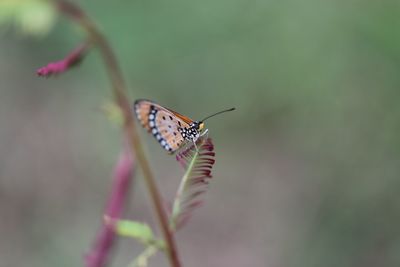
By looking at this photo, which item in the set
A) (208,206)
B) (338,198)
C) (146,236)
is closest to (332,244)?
(338,198)

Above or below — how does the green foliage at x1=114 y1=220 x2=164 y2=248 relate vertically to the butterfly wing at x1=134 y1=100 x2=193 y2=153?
below

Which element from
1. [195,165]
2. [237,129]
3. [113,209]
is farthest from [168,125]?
[237,129]

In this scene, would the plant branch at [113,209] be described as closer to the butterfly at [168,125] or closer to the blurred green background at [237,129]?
the butterfly at [168,125]

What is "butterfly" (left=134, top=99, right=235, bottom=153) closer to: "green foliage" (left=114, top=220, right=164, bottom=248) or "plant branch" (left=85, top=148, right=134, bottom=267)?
"green foliage" (left=114, top=220, right=164, bottom=248)

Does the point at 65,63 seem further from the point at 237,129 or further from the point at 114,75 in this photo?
the point at 237,129

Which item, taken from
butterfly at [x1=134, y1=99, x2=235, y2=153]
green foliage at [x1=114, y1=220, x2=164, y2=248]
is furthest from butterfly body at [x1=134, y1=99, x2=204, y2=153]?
green foliage at [x1=114, y1=220, x2=164, y2=248]

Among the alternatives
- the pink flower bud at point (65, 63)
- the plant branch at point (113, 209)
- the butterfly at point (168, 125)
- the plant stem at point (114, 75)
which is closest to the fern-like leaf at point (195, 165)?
the butterfly at point (168, 125)
